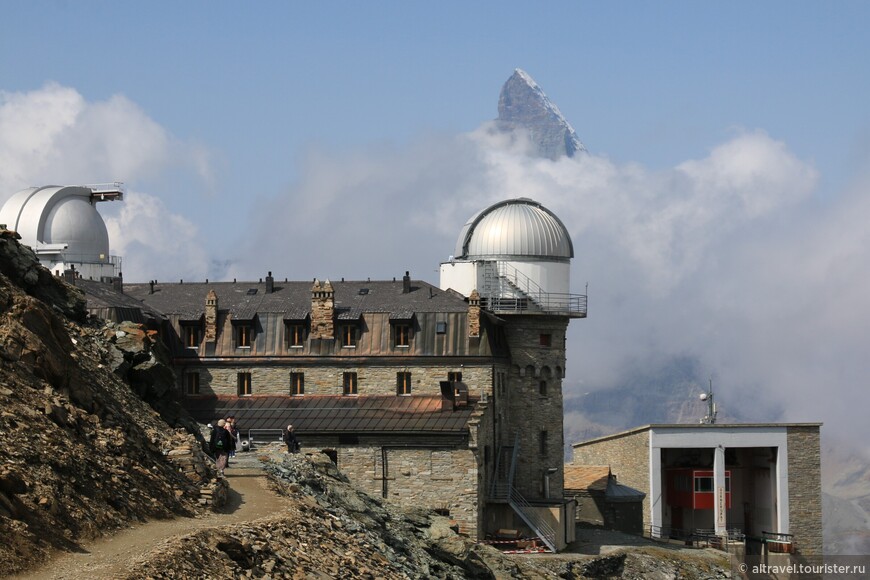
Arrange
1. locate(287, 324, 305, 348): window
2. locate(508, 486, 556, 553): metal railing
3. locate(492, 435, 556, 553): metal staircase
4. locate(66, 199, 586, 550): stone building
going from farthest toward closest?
locate(287, 324, 305, 348): window < locate(492, 435, 556, 553): metal staircase < locate(508, 486, 556, 553): metal railing < locate(66, 199, 586, 550): stone building

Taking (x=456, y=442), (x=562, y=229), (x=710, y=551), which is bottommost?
(x=710, y=551)

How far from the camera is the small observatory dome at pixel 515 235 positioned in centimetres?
8256

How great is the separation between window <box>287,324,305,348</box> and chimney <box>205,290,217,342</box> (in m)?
3.91

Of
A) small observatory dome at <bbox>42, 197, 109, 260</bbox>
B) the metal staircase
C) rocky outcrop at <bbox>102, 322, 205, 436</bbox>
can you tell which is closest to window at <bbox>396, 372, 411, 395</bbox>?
the metal staircase

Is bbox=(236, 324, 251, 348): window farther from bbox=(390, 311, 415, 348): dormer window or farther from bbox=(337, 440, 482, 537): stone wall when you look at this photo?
bbox=(337, 440, 482, 537): stone wall

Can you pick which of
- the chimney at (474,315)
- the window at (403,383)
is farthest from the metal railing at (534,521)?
the chimney at (474,315)

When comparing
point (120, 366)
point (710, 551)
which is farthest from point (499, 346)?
point (120, 366)

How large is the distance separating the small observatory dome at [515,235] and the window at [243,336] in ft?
42.7

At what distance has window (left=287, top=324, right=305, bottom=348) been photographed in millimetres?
78938

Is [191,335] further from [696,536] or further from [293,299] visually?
[696,536]

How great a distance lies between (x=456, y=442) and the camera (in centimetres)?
7188

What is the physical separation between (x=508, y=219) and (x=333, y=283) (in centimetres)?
1011

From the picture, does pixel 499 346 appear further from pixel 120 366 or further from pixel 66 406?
pixel 66 406

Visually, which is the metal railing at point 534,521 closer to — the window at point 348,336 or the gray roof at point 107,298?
the window at point 348,336
